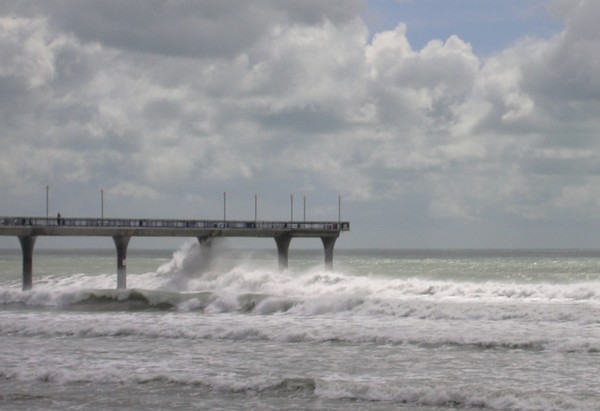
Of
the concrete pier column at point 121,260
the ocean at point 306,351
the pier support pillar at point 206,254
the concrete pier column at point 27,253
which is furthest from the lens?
the pier support pillar at point 206,254

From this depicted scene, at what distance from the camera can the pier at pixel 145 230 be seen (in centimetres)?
5412

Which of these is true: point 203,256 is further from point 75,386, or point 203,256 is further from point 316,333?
point 75,386

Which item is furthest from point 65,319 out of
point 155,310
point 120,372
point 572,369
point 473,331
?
point 572,369

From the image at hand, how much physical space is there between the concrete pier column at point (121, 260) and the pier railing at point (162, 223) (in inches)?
35.2

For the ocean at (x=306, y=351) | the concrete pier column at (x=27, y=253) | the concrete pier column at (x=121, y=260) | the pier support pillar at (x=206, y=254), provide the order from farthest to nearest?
the pier support pillar at (x=206, y=254)
the concrete pier column at (x=121, y=260)
the concrete pier column at (x=27, y=253)
the ocean at (x=306, y=351)

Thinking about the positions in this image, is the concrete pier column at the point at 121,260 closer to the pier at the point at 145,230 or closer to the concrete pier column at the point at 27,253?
the pier at the point at 145,230

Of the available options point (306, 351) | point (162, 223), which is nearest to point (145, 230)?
point (162, 223)

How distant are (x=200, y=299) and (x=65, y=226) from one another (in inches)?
550

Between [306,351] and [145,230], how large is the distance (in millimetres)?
31537

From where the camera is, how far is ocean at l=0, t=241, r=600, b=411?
2034 centimetres

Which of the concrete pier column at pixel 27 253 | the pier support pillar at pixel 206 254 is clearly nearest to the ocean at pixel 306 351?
the concrete pier column at pixel 27 253

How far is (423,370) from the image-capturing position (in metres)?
23.5

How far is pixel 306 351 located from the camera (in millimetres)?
27156

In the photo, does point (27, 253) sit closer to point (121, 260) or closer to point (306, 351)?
point (121, 260)
